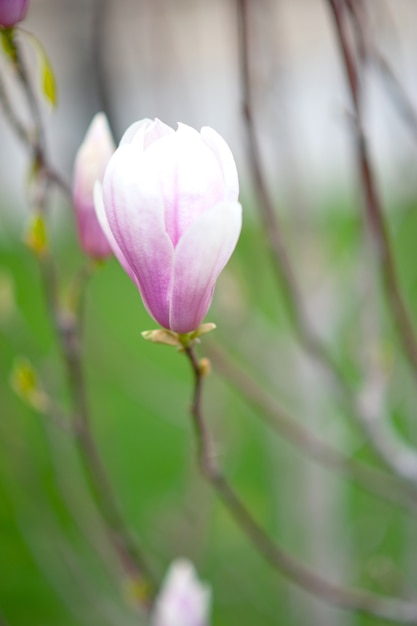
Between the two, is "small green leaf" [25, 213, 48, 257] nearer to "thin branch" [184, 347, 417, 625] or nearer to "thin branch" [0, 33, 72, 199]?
"thin branch" [0, 33, 72, 199]

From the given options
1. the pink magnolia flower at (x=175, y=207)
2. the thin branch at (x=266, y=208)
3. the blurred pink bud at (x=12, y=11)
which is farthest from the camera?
the thin branch at (x=266, y=208)

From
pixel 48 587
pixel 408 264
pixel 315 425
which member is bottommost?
pixel 48 587

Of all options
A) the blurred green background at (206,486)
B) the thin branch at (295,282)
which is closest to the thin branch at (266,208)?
the thin branch at (295,282)

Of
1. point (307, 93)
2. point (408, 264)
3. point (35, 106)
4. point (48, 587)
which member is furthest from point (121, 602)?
point (307, 93)

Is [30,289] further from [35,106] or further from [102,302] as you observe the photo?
[35,106]

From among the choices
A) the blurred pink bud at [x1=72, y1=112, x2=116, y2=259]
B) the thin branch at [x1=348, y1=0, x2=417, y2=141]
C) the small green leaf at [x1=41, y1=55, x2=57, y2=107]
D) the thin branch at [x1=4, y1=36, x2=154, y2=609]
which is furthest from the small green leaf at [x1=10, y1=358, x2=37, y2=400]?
the thin branch at [x1=348, y1=0, x2=417, y2=141]

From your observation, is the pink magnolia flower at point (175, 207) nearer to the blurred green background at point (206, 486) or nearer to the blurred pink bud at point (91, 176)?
the blurred pink bud at point (91, 176)
